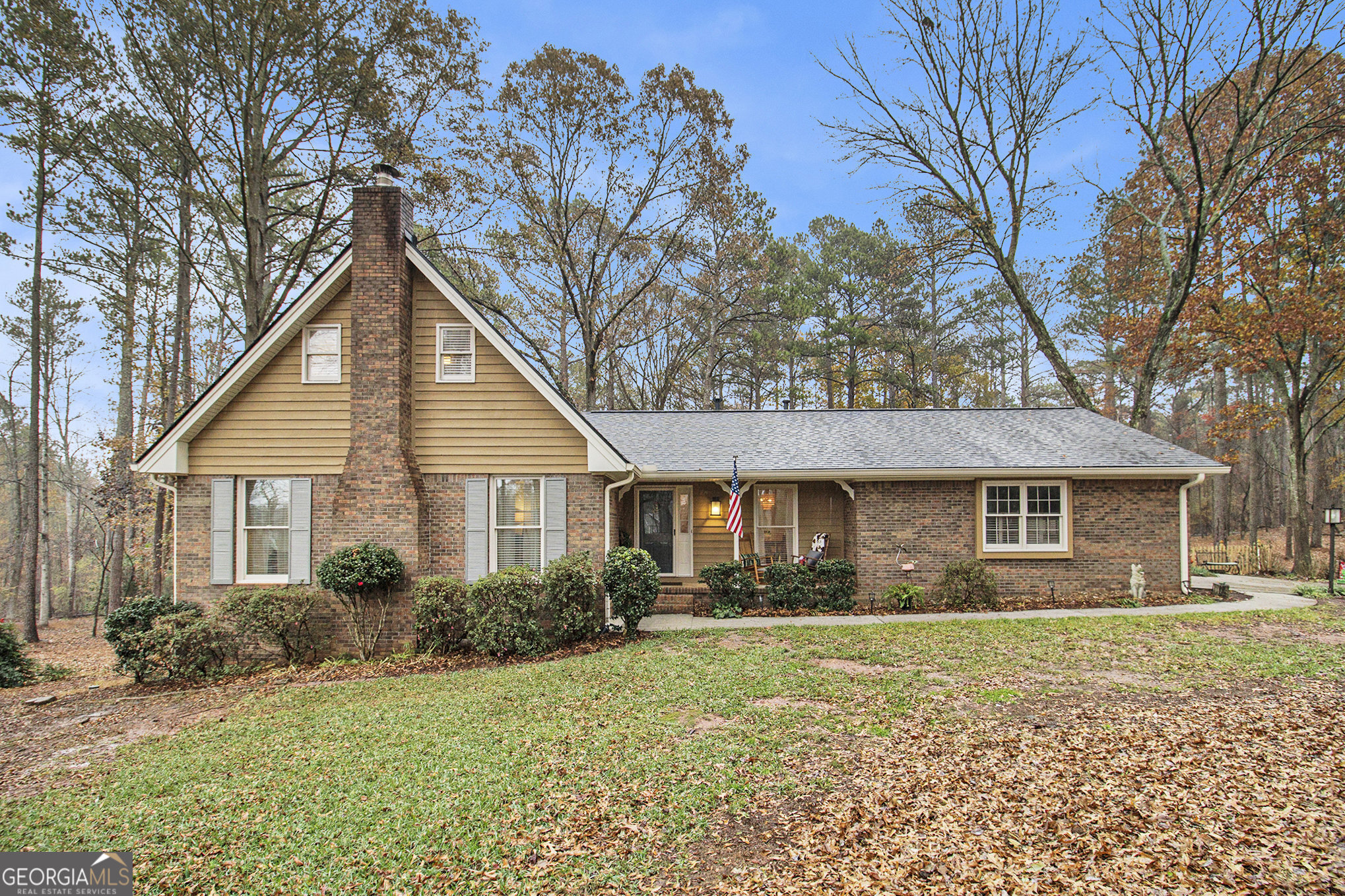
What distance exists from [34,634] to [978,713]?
2099cm

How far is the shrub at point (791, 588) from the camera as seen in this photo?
477 inches

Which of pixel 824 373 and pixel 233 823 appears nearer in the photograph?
pixel 233 823

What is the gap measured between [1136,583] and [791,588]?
21.9 feet

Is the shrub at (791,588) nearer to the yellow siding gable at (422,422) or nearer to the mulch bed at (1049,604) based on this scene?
the mulch bed at (1049,604)

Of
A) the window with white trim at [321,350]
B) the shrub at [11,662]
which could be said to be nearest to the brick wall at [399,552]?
the window with white trim at [321,350]

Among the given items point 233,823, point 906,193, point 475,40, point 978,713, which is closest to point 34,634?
point 233,823

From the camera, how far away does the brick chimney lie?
955cm

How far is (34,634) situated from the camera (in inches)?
607

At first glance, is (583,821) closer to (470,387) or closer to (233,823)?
(233,823)

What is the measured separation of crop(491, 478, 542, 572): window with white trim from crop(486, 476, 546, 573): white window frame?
11 mm

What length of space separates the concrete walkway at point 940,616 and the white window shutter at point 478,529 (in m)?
2.89

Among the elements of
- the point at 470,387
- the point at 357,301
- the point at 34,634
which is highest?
the point at 357,301

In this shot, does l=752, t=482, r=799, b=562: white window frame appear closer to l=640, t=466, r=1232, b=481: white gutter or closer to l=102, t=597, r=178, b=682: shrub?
l=640, t=466, r=1232, b=481: white gutter

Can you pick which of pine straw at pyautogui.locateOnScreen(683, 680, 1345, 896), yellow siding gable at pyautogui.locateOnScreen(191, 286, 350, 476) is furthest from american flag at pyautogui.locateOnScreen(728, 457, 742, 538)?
yellow siding gable at pyautogui.locateOnScreen(191, 286, 350, 476)
